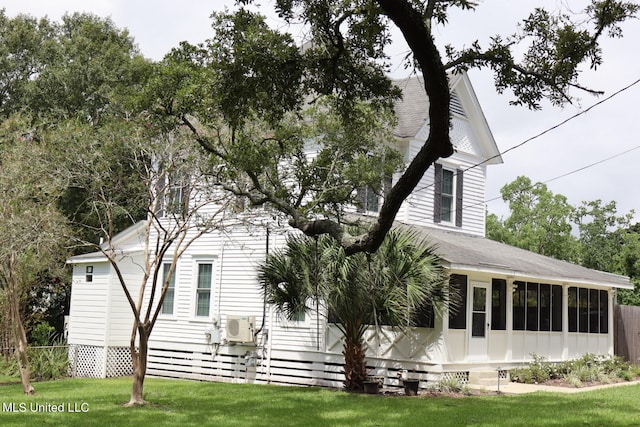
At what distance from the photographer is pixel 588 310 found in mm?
22422

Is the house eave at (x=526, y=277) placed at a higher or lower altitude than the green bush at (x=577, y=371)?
higher

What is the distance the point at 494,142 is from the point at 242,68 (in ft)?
46.1

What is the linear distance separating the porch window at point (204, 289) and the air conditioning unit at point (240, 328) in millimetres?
1691

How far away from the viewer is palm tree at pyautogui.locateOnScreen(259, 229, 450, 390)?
51.2ft

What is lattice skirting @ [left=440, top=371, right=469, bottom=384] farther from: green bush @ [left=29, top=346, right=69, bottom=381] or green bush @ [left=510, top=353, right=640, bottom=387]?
green bush @ [left=29, top=346, right=69, bottom=381]

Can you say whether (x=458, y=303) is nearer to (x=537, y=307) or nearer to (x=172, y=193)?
(x=537, y=307)

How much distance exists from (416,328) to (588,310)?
26.8ft

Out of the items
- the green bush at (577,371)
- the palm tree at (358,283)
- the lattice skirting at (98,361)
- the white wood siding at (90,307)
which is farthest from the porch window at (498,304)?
the white wood siding at (90,307)

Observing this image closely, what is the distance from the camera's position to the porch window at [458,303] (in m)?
17.2

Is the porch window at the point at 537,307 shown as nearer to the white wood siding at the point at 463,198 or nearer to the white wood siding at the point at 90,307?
the white wood siding at the point at 463,198

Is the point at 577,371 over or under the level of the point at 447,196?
under

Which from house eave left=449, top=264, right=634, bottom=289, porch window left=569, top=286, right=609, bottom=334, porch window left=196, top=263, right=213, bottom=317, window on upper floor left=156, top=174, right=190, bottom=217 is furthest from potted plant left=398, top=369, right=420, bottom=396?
porch window left=569, top=286, right=609, bottom=334

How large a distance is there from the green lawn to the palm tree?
1549mm

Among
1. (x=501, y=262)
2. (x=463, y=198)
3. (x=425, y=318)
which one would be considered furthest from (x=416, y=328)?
(x=463, y=198)
